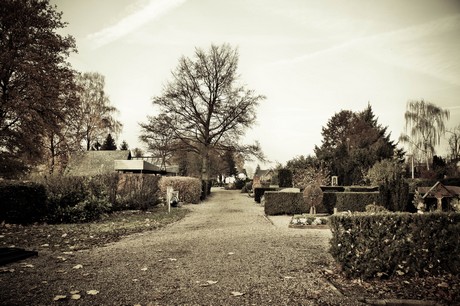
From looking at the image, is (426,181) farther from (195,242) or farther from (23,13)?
(23,13)

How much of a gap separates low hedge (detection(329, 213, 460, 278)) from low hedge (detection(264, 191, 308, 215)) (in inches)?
367

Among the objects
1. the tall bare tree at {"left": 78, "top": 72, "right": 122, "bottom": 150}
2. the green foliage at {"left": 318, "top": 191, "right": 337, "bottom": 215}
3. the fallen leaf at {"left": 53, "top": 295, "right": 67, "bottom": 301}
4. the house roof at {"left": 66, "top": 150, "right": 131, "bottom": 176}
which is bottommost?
the fallen leaf at {"left": 53, "top": 295, "right": 67, "bottom": 301}

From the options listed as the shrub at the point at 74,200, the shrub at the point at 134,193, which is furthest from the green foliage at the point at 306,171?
the shrub at the point at 74,200

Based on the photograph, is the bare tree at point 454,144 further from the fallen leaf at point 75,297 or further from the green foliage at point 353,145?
the fallen leaf at point 75,297

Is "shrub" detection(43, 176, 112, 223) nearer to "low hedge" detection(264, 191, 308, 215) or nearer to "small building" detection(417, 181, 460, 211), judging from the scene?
"low hedge" detection(264, 191, 308, 215)

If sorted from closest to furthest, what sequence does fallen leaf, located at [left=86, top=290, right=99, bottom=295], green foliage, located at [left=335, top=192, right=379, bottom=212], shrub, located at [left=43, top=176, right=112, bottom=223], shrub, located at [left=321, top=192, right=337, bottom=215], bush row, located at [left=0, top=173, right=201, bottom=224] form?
fallen leaf, located at [left=86, top=290, right=99, bottom=295] → bush row, located at [left=0, top=173, right=201, bottom=224] → shrub, located at [left=43, top=176, right=112, bottom=223] → green foliage, located at [left=335, top=192, right=379, bottom=212] → shrub, located at [left=321, top=192, right=337, bottom=215]

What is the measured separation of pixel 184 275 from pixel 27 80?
48.2 feet

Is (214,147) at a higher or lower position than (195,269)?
higher

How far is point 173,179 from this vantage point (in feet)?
61.9

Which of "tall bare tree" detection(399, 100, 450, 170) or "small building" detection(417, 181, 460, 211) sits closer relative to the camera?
"small building" detection(417, 181, 460, 211)

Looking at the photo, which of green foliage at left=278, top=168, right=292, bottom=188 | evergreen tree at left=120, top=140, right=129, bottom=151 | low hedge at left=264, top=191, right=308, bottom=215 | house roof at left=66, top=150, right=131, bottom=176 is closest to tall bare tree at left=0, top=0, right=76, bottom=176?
low hedge at left=264, top=191, right=308, bottom=215

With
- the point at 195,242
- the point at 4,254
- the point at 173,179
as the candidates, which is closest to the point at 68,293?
the point at 4,254

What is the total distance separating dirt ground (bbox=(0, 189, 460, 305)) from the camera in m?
3.55

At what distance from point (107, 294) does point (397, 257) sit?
4371mm
